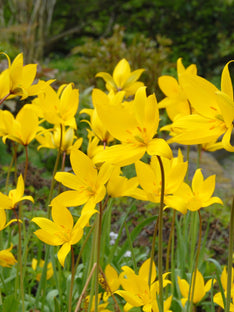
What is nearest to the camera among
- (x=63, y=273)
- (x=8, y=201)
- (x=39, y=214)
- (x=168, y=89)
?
(x=8, y=201)

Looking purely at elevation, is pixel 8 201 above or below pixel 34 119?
below

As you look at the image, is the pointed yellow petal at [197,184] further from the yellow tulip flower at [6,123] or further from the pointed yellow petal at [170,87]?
the yellow tulip flower at [6,123]

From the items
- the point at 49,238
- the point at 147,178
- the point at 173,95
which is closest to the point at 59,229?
the point at 49,238

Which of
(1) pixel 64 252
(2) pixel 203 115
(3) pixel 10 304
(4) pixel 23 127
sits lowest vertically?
(3) pixel 10 304

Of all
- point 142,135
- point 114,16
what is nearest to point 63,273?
point 142,135

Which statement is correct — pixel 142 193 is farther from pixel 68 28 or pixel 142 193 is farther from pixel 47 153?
pixel 68 28

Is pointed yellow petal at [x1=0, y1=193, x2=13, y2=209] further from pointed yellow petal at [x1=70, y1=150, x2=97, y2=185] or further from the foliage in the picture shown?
pointed yellow petal at [x1=70, y1=150, x2=97, y2=185]

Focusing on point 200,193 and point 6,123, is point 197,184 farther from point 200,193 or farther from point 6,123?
point 6,123
